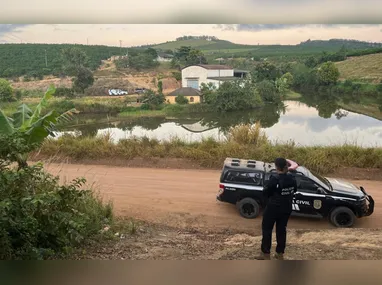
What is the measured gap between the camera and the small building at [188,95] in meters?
4.38

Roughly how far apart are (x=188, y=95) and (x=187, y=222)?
1497mm

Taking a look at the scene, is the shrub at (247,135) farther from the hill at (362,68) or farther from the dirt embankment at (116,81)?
the hill at (362,68)

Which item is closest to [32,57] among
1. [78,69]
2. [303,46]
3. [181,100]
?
[78,69]

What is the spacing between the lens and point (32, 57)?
2.08m

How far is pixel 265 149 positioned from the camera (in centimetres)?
589

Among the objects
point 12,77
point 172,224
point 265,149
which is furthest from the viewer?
point 265,149

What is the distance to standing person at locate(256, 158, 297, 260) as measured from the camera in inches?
97.2

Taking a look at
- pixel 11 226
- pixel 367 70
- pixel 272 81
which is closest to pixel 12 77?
pixel 11 226

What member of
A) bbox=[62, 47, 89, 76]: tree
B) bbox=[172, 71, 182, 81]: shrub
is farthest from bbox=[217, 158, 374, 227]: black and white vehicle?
bbox=[62, 47, 89, 76]: tree

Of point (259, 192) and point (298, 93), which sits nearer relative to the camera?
point (298, 93)

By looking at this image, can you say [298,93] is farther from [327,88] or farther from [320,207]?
[320,207]

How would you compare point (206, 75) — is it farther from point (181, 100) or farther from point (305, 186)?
point (305, 186)

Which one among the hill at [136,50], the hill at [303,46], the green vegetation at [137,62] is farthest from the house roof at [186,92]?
the hill at [303,46]
